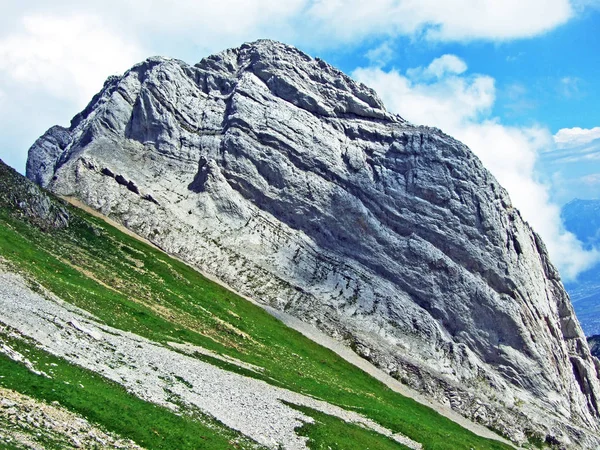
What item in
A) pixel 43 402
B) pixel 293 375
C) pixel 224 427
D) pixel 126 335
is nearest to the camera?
pixel 43 402

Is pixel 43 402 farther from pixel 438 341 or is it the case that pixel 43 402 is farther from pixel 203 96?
pixel 203 96

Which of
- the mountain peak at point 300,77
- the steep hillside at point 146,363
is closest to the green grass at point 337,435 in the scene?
the steep hillside at point 146,363

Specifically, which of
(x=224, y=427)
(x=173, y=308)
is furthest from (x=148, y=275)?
(x=224, y=427)

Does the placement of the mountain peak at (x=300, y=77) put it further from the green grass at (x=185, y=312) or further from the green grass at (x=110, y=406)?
the green grass at (x=110, y=406)

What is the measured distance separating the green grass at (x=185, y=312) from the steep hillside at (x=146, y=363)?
0.31 meters

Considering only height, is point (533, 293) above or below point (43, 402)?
above

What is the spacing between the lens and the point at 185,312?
7631 centimetres

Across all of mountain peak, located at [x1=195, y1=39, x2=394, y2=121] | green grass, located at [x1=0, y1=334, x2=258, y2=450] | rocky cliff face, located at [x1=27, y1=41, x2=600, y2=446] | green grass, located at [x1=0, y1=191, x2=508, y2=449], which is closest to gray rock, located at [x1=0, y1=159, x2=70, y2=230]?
green grass, located at [x1=0, y1=191, x2=508, y2=449]

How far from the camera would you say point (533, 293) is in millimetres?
132875

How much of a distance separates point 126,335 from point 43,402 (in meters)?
21.8

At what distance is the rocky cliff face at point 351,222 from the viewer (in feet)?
365

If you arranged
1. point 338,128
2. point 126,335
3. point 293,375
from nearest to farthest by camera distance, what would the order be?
point 126,335
point 293,375
point 338,128

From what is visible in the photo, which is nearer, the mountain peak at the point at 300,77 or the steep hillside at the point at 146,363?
the steep hillside at the point at 146,363

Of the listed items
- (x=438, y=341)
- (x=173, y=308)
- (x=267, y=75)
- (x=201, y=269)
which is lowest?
(x=173, y=308)
